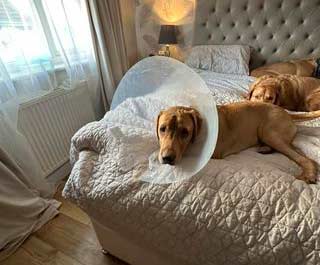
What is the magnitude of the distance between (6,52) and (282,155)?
1.79 m

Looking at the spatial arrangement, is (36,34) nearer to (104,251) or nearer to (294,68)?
(104,251)

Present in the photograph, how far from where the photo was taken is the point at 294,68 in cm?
220

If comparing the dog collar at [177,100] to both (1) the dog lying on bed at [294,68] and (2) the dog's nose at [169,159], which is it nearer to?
(2) the dog's nose at [169,159]

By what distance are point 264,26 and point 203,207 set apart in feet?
7.61

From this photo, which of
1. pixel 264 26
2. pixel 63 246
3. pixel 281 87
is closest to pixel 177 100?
pixel 281 87

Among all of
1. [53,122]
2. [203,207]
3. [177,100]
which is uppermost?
[177,100]

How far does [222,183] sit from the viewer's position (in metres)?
0.87

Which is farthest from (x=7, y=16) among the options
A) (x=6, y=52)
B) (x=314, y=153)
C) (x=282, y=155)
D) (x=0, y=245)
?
(x=314, y=153)

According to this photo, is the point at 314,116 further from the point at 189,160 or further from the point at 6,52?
the point at 6,52

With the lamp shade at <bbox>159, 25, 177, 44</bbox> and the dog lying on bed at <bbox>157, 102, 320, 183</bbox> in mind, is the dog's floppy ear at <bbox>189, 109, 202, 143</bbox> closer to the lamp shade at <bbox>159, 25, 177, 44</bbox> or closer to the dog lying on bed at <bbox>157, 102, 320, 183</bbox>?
the dog lying on bed at <bbox>157, 102, 320, 183</bbox>

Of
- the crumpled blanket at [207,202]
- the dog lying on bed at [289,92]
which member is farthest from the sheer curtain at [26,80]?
the dog lying on bed at [289,92]

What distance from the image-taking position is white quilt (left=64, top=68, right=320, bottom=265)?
29.5 inches

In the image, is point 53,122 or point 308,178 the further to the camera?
point 53,122

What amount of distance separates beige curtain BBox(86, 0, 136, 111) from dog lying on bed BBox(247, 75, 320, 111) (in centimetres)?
148
